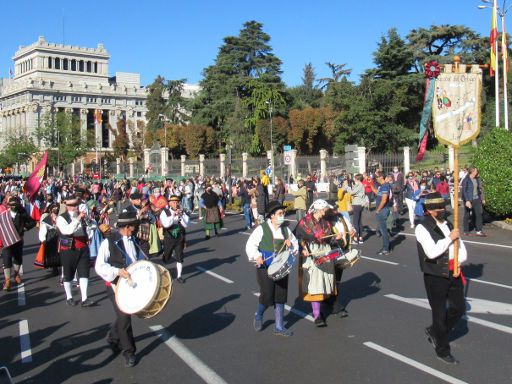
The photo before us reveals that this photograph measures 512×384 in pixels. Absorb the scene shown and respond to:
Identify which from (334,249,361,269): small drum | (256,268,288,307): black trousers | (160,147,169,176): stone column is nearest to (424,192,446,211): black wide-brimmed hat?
(334,249,361,269): small drum

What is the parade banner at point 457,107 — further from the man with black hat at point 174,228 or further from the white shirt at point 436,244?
the man with black hat at point 174,228

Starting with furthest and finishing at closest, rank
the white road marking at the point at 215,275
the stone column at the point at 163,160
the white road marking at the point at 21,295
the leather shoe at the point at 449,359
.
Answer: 1. the stone column at the point at 163,160
2. the white road marking at the point at 215,275
3. the white road marking at the point at 21,295
4. the leather shoe at the point at 449,359

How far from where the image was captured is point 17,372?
640 centimetres

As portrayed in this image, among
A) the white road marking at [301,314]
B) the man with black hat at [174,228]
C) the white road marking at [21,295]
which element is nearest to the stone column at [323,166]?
the man with black hat at [174,228]

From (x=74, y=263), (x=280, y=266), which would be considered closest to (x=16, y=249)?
(x=74, y=263)

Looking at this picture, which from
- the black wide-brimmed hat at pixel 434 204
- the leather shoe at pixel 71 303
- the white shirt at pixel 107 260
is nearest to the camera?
the black wide-brimmed hat at pixel 434 204

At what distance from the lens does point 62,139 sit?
77.4 metres

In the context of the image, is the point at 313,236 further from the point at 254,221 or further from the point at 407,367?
the point at 254,221

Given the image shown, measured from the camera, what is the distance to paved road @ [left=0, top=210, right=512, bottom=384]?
6.05m

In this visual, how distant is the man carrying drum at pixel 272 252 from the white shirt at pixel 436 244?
1744 millimetres

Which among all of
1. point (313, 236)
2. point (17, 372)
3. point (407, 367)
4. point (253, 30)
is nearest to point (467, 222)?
point (313, 236)

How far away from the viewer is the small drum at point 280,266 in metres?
7.14

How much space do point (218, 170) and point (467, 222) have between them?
3708 centimetres

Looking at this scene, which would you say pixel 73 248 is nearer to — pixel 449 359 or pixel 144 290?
pixel 144 290
